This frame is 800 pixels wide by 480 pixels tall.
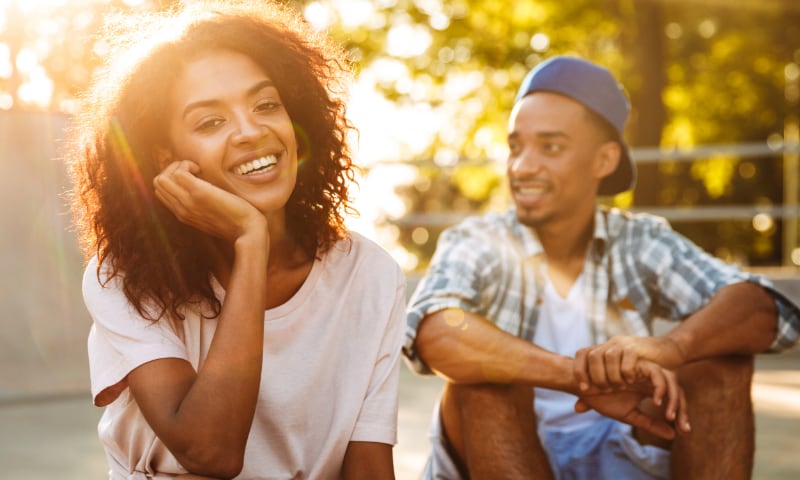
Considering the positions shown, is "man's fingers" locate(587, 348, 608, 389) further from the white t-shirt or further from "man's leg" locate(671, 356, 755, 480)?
the white t-shirt

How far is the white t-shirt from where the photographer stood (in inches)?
85.3

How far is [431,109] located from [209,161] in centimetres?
1566

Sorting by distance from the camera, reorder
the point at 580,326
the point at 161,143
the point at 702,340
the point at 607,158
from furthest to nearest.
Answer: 1. the point at 607,158
2. the point at 580,326
3. the point at 702,340
4. the point at 161,143

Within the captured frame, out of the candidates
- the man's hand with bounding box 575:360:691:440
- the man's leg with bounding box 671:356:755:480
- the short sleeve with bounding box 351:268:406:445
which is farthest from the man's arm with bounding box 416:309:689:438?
the short sleeve with bounding box 351:268:406:445

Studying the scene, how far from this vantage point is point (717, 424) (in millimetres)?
2779

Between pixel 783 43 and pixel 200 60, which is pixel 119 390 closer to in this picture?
pixel 200 60

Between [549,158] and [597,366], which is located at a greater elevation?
[549,158]

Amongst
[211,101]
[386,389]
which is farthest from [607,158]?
[211,101]

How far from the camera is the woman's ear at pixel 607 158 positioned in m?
3.50

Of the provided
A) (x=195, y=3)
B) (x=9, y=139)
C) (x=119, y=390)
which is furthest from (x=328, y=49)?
(x=9, y=139)

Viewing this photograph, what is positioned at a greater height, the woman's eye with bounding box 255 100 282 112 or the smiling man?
the woman's eye with bounding box 255 100 282 112

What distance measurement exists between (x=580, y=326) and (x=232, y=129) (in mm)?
1447

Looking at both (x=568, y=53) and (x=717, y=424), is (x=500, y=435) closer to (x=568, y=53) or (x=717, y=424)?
(x=717, y=424)

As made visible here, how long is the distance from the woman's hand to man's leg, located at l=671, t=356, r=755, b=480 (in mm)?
1418
